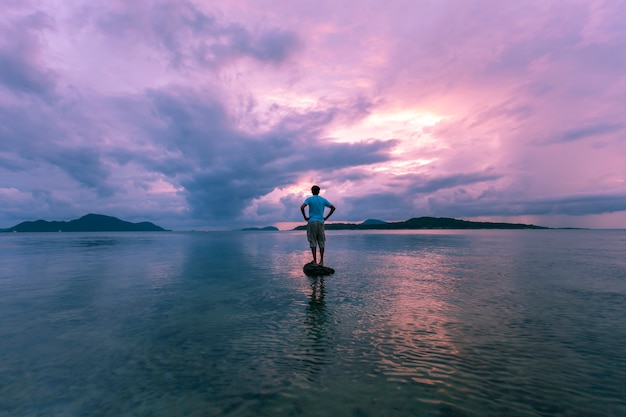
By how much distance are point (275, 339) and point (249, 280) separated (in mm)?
9683

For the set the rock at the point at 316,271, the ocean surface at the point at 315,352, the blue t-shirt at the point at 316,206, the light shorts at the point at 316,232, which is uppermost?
the blue t-shirt at the point at 316,206

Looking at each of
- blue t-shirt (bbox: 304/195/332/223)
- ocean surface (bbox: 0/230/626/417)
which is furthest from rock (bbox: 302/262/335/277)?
ocean surface (bbox: 0/230/626/417)

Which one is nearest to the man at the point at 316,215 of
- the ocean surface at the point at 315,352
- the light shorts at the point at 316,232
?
the light shorts at the point at 316,232

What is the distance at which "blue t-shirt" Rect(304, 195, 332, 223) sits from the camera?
60.1 ft

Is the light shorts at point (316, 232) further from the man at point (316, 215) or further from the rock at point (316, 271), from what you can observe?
the rock at point (316, 271)

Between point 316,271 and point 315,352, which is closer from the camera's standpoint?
point 315,352

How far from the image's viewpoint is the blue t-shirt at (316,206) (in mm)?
18312

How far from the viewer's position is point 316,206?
18469mm

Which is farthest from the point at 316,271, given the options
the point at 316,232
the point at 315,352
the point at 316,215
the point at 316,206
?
the point at 315,352

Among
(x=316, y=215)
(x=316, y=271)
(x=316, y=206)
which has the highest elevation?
(x=316, y=206)

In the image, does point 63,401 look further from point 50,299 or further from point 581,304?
point 581,304

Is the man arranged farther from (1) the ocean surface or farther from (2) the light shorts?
(1) the ocean surface

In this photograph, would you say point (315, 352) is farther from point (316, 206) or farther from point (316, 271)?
point (316, 206)

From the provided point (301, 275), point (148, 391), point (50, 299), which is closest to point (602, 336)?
point (148, 391)
